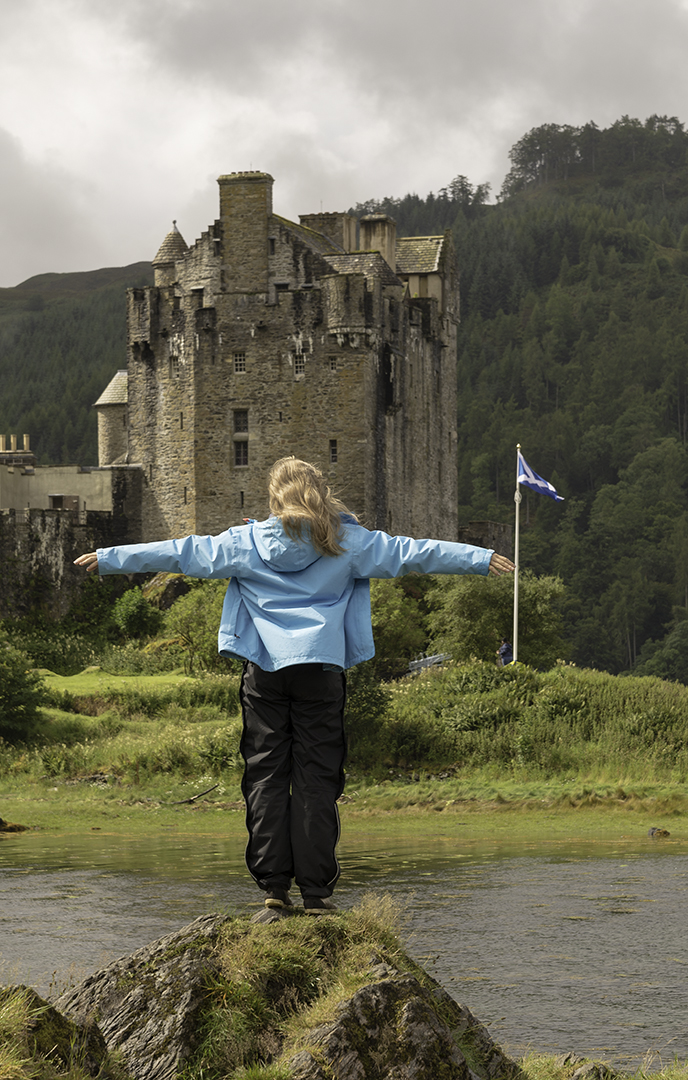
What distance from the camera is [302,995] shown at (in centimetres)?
657

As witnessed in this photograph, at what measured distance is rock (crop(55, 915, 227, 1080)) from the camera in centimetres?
618

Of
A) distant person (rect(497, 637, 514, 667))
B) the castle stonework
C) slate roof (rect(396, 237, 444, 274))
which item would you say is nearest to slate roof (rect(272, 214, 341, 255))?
the castle stonework

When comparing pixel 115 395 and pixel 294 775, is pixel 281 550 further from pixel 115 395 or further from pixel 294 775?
pixel 115 395

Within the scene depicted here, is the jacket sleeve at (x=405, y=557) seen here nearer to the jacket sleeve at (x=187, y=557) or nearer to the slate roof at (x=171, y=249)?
the jacket sleeve at (x=187, y=557)

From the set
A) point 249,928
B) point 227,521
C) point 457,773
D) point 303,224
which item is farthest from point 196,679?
point 303,224

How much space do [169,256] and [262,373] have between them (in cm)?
1131

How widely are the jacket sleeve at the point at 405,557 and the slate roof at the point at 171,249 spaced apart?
60.6 meters

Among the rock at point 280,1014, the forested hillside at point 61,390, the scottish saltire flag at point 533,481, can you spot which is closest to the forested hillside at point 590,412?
the forested hillside at point 61,390

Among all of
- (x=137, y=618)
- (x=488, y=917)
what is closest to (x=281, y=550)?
(x=488, y=917)

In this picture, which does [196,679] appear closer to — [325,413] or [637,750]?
[637,750]

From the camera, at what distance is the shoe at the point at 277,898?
23.8 ft

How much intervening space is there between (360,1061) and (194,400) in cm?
5450

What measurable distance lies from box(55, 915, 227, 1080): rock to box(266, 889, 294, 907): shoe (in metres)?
0.59

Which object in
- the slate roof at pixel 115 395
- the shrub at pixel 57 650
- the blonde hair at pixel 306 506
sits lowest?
the shrub at pixel 57 650
